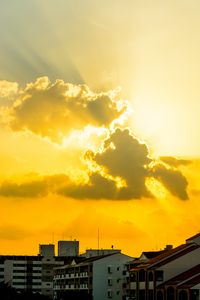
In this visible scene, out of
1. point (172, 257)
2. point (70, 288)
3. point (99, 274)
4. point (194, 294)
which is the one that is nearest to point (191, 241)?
point (172, 257)

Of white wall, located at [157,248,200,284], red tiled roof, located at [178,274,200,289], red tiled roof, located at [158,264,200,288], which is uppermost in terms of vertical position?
white wall, located at [157,248,200,284]

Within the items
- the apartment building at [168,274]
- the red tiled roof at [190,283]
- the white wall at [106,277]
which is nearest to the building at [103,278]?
the white wall at [106,277]

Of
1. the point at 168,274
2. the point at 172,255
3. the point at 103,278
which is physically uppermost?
the point at 172,255

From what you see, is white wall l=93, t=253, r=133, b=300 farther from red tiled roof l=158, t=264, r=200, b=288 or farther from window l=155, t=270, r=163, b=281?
red tiled roof l=158, t=264, r=200, b=288

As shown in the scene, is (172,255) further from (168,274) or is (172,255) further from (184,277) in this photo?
(184,277)

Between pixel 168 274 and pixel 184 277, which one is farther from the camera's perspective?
pixel 168 274

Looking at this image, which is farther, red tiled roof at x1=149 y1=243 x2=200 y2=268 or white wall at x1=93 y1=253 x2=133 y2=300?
white wall at x1=93 y1=253 x2=133 y2=300

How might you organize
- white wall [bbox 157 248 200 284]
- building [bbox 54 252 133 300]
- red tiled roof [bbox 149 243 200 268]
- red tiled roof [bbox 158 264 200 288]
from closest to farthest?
red tiled roof [bbox 158 264 200 288]
white wall [bbox 157 248 200 284]
red tiled roof [bbox 149 243 200 268]
building [bbox 54 252 133 300]

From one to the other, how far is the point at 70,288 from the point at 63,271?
8507mm

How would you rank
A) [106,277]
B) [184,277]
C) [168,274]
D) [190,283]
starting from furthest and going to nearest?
1. [106,277]
2. [168,274]
3. [184,277]
4. [190,283]

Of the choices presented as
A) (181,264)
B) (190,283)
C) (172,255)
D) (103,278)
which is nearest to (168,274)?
(181,264)

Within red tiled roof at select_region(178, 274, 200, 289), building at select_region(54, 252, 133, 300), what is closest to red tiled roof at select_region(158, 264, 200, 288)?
red tiled roof at select_region(178, 274, 200, 289)

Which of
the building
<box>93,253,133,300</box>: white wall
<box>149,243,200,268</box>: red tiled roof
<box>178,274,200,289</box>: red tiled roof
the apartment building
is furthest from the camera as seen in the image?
<box>93,253,133,300</box>: white wall

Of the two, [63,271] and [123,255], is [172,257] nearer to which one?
[123,255]
